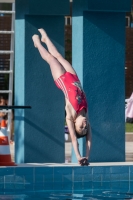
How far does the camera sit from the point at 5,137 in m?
8.98

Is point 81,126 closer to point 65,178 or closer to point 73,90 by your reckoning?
point 73,90

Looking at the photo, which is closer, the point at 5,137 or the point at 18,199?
the point at 18,199

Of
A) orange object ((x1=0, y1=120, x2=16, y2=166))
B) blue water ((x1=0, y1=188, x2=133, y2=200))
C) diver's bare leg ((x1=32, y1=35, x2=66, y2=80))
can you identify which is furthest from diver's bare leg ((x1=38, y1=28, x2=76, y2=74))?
blue water ((x1=0, y1=188, x2=133, y2=200))

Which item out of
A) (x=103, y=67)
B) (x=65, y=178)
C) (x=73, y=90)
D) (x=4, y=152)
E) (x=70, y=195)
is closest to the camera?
(x=70, y=195)

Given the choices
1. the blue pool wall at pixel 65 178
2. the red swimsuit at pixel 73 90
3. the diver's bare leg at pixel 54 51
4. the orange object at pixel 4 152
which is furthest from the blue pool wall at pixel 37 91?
the blue pool wall at pixel 65 178

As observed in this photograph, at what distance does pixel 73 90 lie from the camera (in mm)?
8477

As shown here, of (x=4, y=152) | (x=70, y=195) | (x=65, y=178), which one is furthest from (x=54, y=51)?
(x=70, y=195)

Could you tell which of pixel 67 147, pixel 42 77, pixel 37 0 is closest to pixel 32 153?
A: pixel 42 77

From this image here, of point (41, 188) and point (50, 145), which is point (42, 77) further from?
point (41, 188)

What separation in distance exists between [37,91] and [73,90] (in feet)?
3.63

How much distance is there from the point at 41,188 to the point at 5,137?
107cm

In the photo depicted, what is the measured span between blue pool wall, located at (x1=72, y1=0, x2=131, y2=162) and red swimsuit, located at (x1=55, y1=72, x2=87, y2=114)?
631mm

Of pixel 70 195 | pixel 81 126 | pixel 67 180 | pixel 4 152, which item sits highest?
pixel 81 126

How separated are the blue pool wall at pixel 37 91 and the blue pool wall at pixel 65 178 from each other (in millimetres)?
1199
